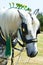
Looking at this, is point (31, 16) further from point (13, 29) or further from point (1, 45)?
point (1, 45)

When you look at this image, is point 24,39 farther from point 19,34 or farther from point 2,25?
point 2,25

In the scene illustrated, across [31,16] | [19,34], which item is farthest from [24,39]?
[31,16]

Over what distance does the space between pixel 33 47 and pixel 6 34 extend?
19.9 inches

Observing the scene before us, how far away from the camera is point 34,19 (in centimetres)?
429

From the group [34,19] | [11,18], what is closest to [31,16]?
[34,19]

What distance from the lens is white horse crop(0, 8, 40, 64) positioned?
416cm

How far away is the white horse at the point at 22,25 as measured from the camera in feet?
13.7

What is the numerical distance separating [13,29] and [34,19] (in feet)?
1.25

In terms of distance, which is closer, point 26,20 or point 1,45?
point 26,20

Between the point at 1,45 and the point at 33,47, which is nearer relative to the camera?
the point at 33,47

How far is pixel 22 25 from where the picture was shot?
4.15 meters

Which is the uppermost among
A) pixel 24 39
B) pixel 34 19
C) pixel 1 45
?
pixel 34 19

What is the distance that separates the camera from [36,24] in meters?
4.30

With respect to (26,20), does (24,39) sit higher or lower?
lower
